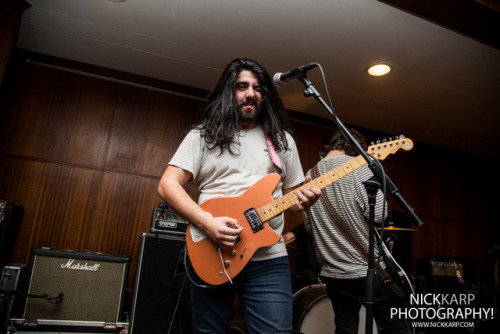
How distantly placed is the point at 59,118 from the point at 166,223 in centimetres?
188

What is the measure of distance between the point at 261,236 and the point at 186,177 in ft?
1.40

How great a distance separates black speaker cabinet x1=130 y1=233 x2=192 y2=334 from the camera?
262 centimetres

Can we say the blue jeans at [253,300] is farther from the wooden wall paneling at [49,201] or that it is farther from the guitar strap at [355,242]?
the wooden wall paneling at [49,201]

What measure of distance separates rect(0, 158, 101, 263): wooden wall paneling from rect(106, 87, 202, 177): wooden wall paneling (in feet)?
1.38

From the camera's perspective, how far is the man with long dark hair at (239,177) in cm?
128

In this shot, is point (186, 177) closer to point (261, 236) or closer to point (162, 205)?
point (261, 236)

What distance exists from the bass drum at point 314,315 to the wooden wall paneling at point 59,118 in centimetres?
266

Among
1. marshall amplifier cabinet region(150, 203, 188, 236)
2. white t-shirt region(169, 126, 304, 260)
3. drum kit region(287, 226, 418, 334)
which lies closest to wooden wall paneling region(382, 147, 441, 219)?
drum kit region(287, 226, 418, 334)

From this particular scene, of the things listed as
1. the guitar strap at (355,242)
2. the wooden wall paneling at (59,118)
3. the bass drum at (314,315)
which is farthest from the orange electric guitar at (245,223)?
the wooden wall paneling at (59,118)

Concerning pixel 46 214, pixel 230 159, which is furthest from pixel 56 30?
pixel 230 159

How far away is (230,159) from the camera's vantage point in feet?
4.81

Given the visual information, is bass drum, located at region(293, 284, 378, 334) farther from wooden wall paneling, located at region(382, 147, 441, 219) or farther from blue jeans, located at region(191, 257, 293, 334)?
wooden wall paneling, located at region(382, 147, 441, 219)

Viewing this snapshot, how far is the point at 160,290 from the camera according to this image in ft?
8.86

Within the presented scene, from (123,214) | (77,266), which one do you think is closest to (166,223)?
(77,266)
